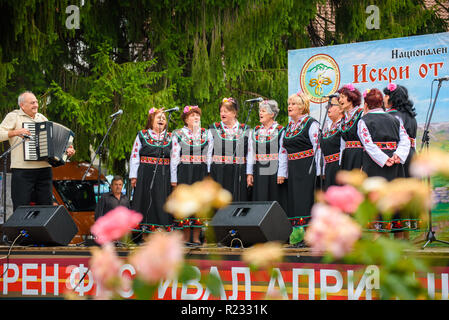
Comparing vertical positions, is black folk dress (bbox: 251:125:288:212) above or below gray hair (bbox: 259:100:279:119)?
below

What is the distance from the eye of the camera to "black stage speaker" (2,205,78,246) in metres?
5.08

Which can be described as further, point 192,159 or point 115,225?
point 192,159

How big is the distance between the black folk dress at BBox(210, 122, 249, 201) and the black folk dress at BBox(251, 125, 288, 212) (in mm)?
215

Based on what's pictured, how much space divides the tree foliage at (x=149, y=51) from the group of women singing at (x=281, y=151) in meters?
2.36

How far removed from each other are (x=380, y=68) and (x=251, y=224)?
2.60m

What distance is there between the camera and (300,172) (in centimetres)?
527

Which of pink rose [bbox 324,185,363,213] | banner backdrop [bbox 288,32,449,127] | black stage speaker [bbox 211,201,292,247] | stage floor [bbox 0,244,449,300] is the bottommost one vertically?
stage floor [bbox 0,244,449,300]

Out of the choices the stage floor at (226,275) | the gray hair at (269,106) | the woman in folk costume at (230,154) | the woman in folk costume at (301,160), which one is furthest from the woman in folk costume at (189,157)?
the stage floor at (226,275)

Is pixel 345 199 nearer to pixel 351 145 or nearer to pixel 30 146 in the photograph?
pixel 351 145

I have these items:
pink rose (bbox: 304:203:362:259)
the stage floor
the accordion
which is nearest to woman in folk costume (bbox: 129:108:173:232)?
the accordion

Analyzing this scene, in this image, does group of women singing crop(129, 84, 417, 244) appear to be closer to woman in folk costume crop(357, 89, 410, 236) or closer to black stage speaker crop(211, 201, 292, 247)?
woman in folk costume crop(357, 89, 410, 236)

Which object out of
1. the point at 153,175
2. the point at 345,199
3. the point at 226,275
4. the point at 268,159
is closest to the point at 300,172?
the point at 268,159
